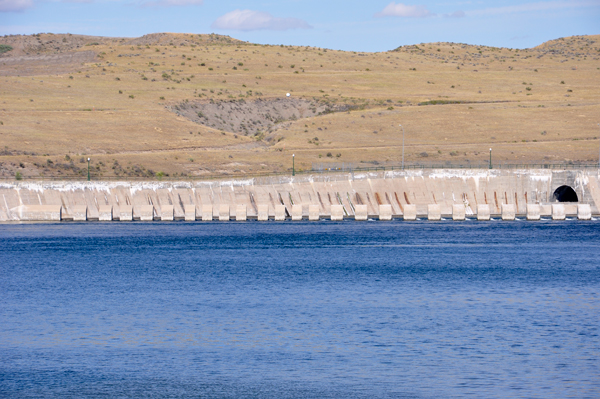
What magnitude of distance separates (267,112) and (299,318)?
4354 inches

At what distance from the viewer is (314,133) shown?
13112 centimetres

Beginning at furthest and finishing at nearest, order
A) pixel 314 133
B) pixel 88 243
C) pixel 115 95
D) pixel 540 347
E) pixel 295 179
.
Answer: pixel 115 95, pixel 314 133, pixel 295 179, pixel 88 243, pixel 540 347

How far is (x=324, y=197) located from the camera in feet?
312

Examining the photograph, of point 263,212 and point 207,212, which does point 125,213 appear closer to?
point 207,212

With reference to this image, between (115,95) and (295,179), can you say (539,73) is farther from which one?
(295,179)

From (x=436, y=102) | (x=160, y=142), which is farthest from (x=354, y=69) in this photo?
(x=160, y=142)

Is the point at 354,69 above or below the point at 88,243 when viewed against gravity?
above

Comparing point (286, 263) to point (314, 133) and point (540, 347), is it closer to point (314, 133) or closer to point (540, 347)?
point (540, 347)

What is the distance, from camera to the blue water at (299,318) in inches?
1200

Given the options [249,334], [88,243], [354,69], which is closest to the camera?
[249,334]

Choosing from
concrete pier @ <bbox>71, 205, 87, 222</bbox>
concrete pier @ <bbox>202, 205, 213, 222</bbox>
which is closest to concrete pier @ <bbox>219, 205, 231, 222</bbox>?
concrete pier @ <bbox>202, 205, 213, 222</bbox>

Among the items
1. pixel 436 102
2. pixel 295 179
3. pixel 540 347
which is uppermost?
pixel 436 102

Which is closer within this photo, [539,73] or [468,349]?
[468,349]

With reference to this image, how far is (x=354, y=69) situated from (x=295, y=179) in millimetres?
95029
